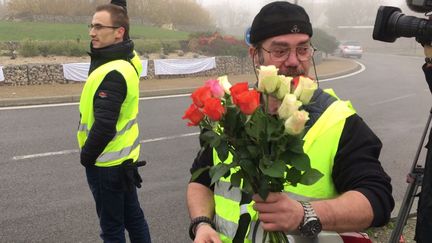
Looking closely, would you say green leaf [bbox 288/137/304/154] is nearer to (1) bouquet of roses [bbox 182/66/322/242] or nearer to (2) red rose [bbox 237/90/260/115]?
(1) bouquet of roses [bbox 182/66/322/242]

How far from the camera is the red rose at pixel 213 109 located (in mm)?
1164

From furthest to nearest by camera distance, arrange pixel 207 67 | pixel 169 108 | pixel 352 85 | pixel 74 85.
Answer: pixel 207 67, pixel 352 85, pixel 74 85, pixel 169 108

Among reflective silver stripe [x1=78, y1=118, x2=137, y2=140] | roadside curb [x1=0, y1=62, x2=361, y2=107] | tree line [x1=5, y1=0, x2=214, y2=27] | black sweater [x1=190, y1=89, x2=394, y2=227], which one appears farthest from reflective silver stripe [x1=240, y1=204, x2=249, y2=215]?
tree line [x1=5, y1=0, x2=214, y2=27]

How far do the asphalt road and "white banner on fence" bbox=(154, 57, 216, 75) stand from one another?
546cm

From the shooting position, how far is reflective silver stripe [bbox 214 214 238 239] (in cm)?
163

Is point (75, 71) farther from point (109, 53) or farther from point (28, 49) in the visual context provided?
point (109, 53)

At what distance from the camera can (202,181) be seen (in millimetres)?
1889

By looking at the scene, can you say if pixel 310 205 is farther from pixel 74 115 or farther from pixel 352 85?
pixel 352 85

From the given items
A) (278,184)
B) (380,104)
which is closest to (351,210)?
(278,184)

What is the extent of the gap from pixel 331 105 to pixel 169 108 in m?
9.02

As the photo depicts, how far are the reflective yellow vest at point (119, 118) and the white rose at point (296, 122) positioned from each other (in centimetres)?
187

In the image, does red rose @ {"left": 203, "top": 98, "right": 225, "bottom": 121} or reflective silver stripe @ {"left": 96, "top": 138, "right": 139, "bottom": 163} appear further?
reflective silver stripe @ {"left": 96, "top": 138, "right": 139, "bottom": 163}

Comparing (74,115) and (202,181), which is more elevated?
(202,181)

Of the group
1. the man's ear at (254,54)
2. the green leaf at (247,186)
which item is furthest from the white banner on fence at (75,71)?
the green leaf at (247,186)
